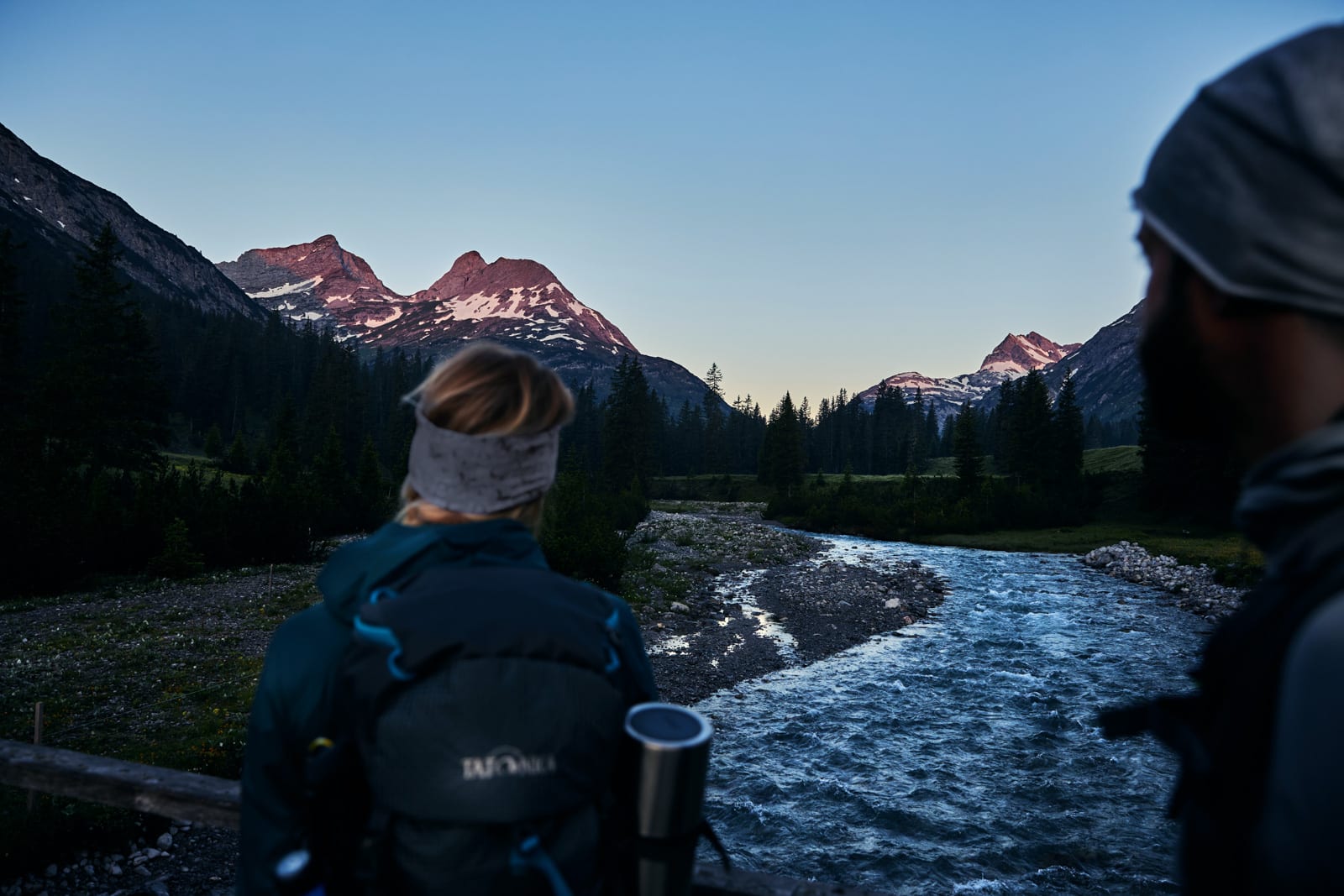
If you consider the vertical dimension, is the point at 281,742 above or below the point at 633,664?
below

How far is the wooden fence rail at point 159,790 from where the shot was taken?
264cm

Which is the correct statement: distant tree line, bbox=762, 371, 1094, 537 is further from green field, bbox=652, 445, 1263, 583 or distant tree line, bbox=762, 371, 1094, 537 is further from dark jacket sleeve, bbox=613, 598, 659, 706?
dark jacket sleeve, bbox=613, 598, 659, 706

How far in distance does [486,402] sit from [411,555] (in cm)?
55

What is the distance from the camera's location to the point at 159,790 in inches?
136

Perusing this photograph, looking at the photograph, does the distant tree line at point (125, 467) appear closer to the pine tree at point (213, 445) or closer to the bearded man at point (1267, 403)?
the pine tree at point (213, 445)

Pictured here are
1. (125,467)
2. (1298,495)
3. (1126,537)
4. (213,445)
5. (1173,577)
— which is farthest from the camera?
(213,445)

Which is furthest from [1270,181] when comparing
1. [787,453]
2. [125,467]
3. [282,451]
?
[787,453]

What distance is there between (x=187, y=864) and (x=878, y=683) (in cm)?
1356

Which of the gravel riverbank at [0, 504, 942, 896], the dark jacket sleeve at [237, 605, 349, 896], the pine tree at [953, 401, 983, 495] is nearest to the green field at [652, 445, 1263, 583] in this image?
the pine tree at [953, 401, 983, 495]

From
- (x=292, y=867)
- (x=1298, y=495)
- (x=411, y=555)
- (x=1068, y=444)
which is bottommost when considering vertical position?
(x=292, y=867)

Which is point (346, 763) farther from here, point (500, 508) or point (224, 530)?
point (224, 530)

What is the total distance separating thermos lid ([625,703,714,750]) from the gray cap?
144 centimetres

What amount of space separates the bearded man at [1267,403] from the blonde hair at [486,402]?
167 centimetres

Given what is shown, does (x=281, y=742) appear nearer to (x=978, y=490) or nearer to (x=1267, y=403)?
(x=1267, y=403)
